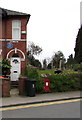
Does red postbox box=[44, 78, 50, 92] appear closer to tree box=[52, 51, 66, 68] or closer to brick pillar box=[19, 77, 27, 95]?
brick pillar box=[19, 77, 27, 95]

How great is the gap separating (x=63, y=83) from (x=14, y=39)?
243 inches

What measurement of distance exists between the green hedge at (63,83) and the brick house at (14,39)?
4303 millimetres

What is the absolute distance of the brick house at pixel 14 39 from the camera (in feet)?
48.4

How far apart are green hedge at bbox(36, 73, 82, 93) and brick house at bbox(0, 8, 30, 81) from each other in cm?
430

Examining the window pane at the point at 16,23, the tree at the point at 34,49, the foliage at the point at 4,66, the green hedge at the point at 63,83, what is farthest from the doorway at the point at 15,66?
the tree at the point at 34,49

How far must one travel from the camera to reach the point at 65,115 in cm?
612

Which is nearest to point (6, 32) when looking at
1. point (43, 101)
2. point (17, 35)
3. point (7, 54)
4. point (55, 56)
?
point (17, 35)

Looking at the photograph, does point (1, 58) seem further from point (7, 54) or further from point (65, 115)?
point (65, 115)

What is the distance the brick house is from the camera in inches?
580

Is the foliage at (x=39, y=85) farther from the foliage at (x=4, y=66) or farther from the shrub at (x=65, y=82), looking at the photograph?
the foliage at (x=4, y=66)

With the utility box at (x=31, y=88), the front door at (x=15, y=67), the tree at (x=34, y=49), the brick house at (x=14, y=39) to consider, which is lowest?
the utility box at (x=31, y=88)

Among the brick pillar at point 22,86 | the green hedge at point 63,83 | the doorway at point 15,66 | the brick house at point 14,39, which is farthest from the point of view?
the doorway at point 15,66

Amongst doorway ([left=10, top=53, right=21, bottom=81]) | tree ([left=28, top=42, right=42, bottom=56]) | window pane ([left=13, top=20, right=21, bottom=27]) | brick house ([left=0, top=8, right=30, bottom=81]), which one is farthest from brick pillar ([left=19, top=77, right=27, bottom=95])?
tree ([left=28, top=42, right=42, bottom=56])

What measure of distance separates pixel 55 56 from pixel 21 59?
4879 centimetres
